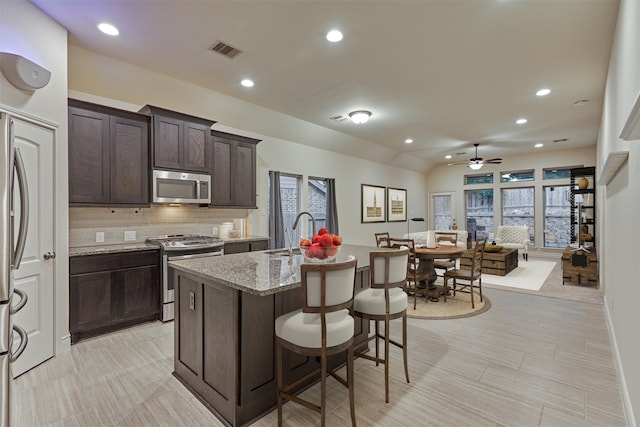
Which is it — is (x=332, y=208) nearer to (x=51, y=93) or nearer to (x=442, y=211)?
(x=51, y=93)

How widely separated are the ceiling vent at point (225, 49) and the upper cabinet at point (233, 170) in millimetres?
1448

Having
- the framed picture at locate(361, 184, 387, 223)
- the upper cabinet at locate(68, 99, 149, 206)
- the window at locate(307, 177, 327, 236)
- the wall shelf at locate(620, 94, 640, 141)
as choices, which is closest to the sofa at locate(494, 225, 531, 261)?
the framed picture at locate(361, 184, 387, 223)

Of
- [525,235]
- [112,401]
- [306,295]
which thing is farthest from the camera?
[525,235]

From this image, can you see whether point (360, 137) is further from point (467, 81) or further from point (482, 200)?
point (482, 200)

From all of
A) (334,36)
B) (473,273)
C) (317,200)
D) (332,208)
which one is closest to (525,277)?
(473,273)

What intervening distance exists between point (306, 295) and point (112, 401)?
1.75 m

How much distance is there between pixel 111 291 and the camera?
3395 mm

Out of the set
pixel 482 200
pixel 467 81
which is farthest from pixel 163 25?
pixel 482 200

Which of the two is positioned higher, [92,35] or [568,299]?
[92,35]

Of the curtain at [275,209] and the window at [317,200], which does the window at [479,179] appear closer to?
the window at [317,200]

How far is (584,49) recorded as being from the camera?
3328mm

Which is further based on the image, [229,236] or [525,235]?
[525,235]

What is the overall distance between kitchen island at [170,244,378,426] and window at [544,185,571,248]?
9.21 metres

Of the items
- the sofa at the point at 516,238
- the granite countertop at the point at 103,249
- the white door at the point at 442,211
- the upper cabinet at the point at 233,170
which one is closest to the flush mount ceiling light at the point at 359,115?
the upper cabinet at the point at 233,170
